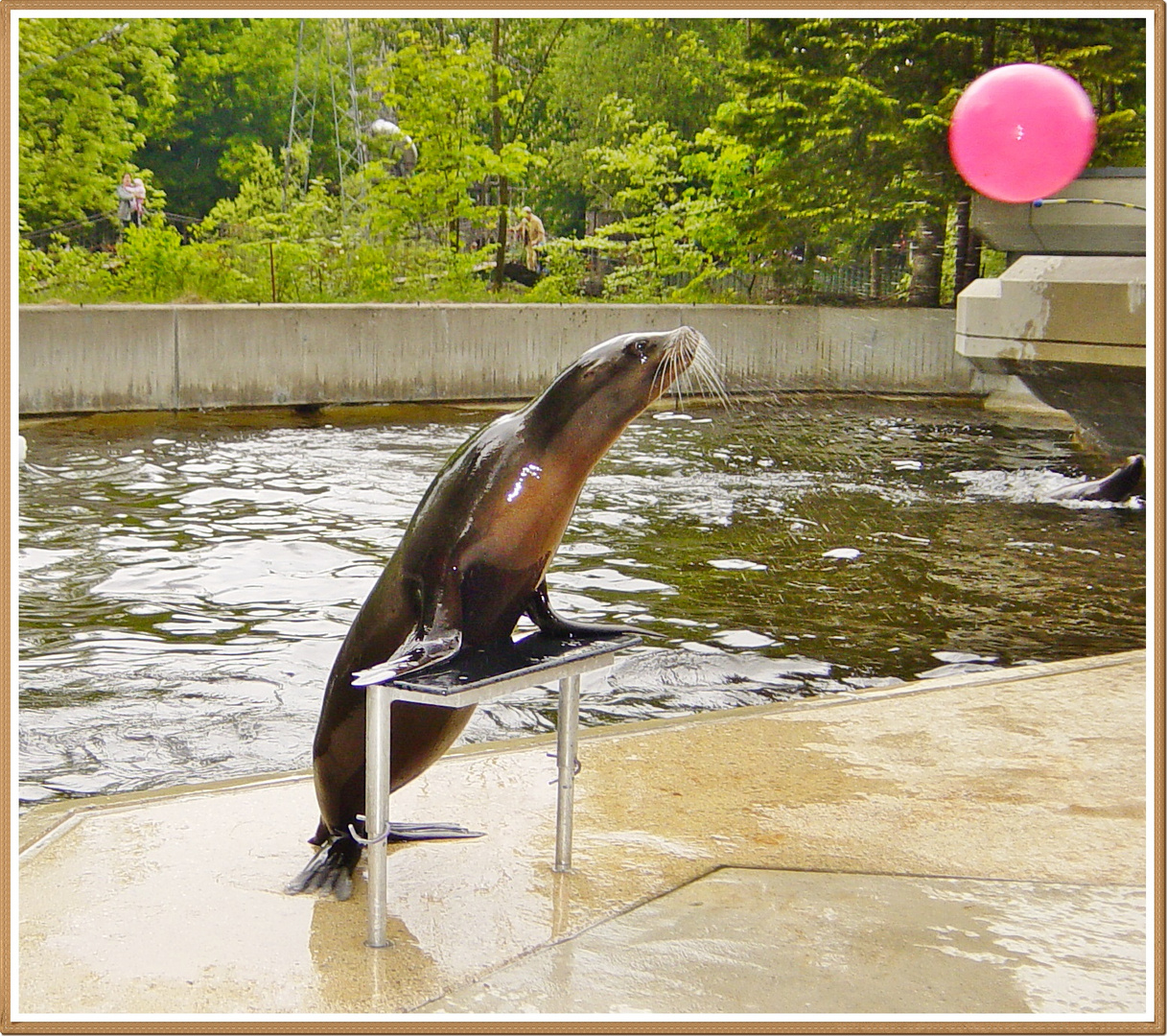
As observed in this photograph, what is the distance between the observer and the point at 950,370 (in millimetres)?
19250

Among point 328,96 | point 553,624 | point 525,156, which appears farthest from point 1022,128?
point 328,96

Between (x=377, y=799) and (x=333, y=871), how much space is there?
65 cm

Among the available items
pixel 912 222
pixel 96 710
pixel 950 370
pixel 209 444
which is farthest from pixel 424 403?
pixel 96 710

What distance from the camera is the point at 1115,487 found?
11125 mm

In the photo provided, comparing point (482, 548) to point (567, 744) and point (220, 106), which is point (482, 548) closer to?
point (567, 744)

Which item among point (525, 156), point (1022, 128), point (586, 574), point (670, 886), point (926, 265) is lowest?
point (670, 886)

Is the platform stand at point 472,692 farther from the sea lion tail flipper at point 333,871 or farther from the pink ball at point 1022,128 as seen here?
the pink ball at point 1022,128

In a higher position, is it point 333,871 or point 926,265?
point 926,265

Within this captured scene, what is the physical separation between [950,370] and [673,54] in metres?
10.4

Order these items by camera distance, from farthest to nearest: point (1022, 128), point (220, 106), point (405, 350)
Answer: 1. point (220, 106)
2. point (405, 350)
3. point (1022, 128)

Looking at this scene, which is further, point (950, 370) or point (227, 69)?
point (227, 69)

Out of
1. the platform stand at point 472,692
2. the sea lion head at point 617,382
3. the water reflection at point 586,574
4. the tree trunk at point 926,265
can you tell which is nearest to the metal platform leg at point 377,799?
the platform stand at point 472,692

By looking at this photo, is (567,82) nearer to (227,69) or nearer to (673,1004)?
(227,69)

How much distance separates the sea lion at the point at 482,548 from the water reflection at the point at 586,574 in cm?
180
